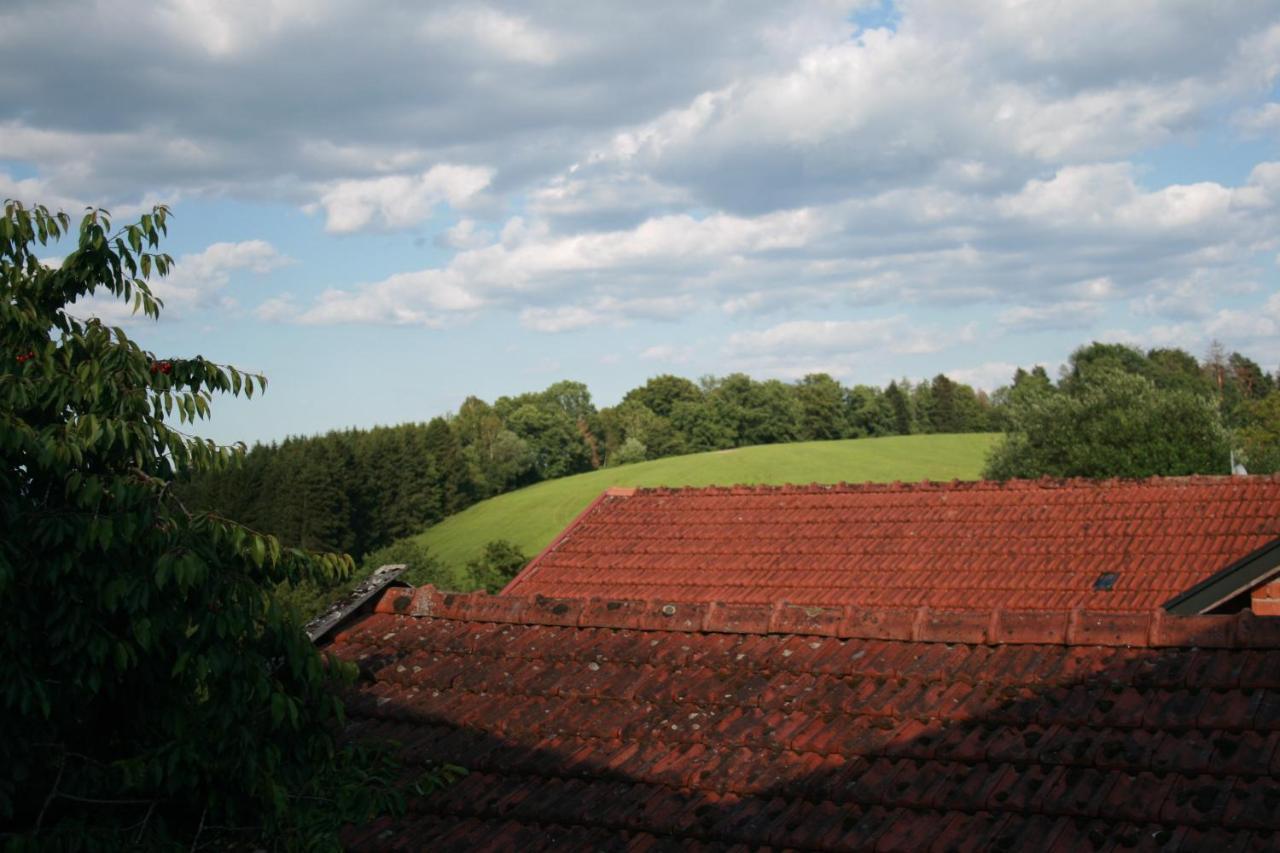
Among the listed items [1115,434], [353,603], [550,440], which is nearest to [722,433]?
[550,440]

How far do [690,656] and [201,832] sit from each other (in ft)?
7.98

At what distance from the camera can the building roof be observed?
3.95 metres

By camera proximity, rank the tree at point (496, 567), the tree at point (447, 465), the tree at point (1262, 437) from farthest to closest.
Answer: the tree at point (447, 465) < the tree at point (1262, 437) < the tree at point (496, 567)

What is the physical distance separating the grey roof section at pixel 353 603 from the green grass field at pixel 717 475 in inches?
2197

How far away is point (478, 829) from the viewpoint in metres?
4.59

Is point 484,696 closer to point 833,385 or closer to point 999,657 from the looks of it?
point 999,657

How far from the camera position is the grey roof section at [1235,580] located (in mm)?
9422

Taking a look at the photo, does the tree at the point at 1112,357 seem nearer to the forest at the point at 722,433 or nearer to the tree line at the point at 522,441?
the forest at the point at 722,433

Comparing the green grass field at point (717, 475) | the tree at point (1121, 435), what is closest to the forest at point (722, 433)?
the tree at point (1121, 435)

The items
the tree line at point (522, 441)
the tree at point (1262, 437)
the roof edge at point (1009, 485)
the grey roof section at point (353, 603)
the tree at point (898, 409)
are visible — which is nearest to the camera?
the grey roof section at point (353, 603)

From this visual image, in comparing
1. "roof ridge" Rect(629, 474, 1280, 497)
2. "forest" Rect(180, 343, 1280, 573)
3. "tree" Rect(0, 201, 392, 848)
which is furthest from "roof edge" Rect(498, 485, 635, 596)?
"tree" Rect(0, 201, 392, 848)

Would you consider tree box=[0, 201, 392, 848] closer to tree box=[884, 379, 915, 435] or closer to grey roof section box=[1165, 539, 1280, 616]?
grey roof section box=[1165, 539, 1280, 616]

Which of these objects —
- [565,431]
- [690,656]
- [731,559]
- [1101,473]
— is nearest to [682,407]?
[565,431]

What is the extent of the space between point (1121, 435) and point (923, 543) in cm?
2811
